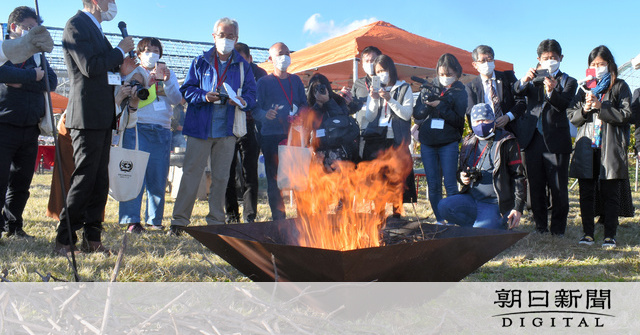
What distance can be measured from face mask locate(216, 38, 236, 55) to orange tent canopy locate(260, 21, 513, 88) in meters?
3.91

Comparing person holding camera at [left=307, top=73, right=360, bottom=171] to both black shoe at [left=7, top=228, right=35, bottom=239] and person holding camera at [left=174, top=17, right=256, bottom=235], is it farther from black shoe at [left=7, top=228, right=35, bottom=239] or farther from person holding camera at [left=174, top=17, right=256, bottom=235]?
black shoe at [left=7, top=228, right=35, bottom=239]

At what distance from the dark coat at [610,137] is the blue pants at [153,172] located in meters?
4.15

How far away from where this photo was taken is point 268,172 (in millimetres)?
5059

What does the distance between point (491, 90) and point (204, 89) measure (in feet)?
9.69

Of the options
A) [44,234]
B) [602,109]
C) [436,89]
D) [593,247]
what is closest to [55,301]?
[44,234]

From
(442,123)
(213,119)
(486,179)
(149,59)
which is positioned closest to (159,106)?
(149,59)

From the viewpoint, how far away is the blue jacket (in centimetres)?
454

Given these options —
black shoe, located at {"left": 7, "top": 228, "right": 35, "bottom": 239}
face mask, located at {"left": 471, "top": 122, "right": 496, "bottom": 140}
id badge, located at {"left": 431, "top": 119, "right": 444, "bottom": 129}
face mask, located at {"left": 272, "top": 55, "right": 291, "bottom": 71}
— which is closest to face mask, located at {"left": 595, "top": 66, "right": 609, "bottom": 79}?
face mask, located at {"left": 471, "top": 122, "right": 496, "bottom": 140}

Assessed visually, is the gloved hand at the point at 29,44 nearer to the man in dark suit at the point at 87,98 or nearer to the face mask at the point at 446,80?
the man in dark suit at the point at 87,98

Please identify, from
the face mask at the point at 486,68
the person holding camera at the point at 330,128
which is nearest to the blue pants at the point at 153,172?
the person holding camera at the point at 330,128

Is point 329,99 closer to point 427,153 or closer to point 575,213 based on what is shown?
point 427,153

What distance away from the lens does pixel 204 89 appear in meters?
4.66

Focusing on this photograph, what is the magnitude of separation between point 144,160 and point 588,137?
4255mm

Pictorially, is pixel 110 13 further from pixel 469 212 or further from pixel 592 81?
pixel 592 81
